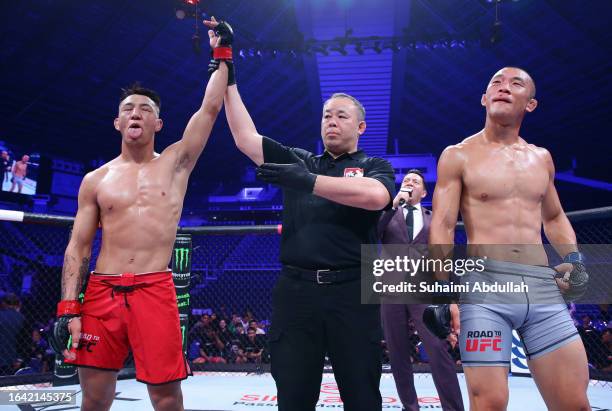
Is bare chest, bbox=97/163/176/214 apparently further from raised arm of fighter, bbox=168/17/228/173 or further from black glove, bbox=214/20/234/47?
black glove, bbox=214/20/234/47

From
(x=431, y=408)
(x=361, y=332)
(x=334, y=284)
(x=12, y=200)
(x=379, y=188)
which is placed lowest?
(x=431, y=408)

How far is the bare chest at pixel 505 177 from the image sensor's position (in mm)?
2082

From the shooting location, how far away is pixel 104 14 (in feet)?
28.6

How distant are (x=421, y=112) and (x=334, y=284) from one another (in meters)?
11.7

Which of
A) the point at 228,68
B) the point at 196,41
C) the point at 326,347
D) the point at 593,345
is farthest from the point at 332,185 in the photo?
the point at 196,41

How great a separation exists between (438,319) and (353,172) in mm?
Answer: 697

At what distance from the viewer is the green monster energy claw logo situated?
3.98 m

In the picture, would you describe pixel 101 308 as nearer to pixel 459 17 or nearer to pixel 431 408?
pixel 431 408

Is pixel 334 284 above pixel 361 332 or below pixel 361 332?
above

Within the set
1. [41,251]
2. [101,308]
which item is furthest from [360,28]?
[41,251]

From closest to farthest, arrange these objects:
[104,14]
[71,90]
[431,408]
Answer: [431,408], [104,14], [71,90]

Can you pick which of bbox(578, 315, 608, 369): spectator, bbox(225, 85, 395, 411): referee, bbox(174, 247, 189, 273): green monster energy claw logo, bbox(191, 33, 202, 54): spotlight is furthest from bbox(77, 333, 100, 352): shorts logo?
bbox(191, 33, 202, 54): spotlight

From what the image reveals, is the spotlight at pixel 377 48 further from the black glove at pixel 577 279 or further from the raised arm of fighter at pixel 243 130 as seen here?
the black glove at pixel 577 279

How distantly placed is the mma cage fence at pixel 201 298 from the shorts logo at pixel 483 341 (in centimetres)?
207
